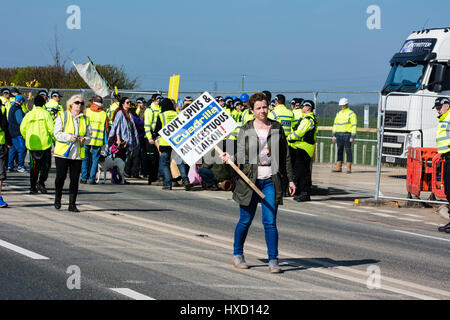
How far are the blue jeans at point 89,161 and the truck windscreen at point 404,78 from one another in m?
9.17

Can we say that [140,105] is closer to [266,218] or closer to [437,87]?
[437,87]

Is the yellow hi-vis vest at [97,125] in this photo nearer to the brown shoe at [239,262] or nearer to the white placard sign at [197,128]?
the white placard sign at [197,128]

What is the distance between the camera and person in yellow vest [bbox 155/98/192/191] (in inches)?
692

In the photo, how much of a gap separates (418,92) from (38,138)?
11.3m

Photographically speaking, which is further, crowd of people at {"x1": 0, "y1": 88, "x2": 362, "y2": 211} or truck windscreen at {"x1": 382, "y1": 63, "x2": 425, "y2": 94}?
truck windscreen at {"x1": 382, "y1": 63, "x2": 425, "y2": 94}

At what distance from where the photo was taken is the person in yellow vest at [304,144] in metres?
16.1

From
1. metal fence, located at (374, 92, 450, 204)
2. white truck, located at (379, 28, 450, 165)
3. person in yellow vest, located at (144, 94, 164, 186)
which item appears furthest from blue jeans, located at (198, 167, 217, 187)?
white truck, located at (379, 28, 450, 165)

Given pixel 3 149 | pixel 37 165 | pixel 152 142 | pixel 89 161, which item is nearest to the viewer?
pixel 3 149

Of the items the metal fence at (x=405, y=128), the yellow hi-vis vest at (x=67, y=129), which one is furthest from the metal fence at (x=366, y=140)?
the yellow hi-vis vest at (x=67, y=129)

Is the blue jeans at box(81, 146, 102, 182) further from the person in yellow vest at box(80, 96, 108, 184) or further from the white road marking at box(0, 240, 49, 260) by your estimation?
the white road marking at box(0, 240, 49, 260)

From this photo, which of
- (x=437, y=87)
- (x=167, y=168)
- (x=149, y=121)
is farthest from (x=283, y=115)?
(x=437, y=87)

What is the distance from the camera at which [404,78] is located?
22781mm

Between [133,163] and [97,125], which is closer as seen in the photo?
[97,125]

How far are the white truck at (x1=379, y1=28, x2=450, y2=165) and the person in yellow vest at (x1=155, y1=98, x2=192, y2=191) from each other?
259 inches
